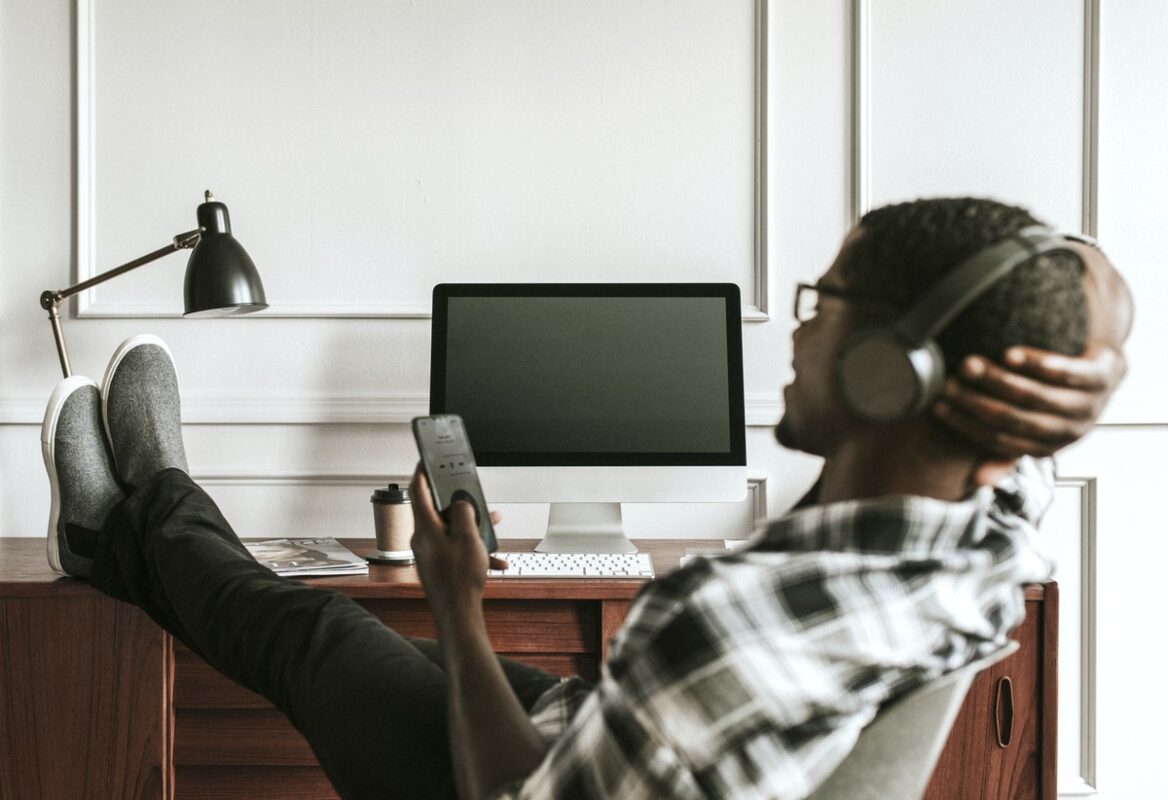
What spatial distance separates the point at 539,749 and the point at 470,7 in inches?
58.3

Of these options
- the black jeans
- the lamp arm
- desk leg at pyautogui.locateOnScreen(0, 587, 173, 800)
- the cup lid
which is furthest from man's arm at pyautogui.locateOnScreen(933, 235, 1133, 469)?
the lamp arm

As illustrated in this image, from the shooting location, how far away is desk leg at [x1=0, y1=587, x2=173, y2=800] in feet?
4.51

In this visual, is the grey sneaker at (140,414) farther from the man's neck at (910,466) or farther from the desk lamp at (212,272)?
the man's neck at (910,466)

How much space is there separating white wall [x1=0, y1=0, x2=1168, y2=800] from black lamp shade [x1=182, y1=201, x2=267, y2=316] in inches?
7.6

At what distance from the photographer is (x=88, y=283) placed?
1716mm

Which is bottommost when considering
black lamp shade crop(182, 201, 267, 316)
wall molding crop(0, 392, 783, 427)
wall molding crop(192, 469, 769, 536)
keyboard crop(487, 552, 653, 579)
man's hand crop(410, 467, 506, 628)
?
keyboard crop(487, 552, 653, 579)

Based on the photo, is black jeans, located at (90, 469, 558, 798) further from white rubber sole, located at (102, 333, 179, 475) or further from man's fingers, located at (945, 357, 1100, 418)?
man's fingers, located at (945, 357, 1100, 418)

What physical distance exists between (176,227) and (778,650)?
5.23 ft

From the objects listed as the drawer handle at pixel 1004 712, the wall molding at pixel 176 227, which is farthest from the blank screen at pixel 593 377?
the drawer handle at pixel 1004 712

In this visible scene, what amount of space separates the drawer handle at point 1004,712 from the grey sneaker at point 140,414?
1.21m

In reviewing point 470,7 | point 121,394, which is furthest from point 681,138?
point 121,394

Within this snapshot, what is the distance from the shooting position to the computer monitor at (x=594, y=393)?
5.27 feet

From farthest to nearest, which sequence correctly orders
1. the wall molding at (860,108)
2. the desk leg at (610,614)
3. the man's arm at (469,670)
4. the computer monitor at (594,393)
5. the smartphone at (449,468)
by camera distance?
the wall molding at (860,108) < the computer monitor at (594,393) < the desk leg at (610,614) < the smartphone at (449,468) < the man's arm at (469,670)

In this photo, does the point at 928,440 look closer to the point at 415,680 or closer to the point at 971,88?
the point at 415,680
